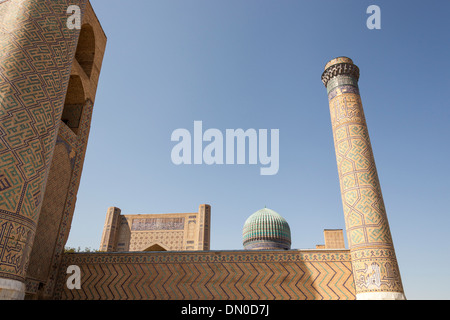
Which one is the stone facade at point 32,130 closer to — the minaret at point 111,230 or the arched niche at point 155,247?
the arched niche at point 155,247

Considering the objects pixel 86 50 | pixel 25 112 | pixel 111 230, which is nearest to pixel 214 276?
pixel 25 112

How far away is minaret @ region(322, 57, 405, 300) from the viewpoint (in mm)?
5383

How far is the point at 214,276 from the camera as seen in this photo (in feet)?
19.1

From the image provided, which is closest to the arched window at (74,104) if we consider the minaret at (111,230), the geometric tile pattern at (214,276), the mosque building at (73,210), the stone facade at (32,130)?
the mosque building at (73,210)

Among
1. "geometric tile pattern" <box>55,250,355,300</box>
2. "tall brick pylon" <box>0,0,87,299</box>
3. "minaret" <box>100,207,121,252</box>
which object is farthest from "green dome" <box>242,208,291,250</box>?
"tall brick pylon" <box>0,0,87,299</box>

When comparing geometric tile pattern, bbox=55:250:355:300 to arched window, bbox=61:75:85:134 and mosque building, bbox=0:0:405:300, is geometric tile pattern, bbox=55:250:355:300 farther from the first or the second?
arched window, bbox=61:75:85:134

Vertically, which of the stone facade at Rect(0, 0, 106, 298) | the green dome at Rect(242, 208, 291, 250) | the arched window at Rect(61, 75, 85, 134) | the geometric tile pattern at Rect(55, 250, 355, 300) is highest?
the arched window at Rect(61, 75, 85, 134)

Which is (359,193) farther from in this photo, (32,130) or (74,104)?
(74,104)

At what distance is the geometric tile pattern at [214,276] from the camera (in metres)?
5.61

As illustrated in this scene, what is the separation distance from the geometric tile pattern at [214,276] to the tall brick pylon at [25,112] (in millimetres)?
2537

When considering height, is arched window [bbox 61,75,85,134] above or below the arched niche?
above

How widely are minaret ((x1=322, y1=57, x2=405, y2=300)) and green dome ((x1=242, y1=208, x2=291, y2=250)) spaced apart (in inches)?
325

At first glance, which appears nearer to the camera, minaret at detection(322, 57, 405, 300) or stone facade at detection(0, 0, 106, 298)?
stone facade at detection(0, 0, 106, 298)
